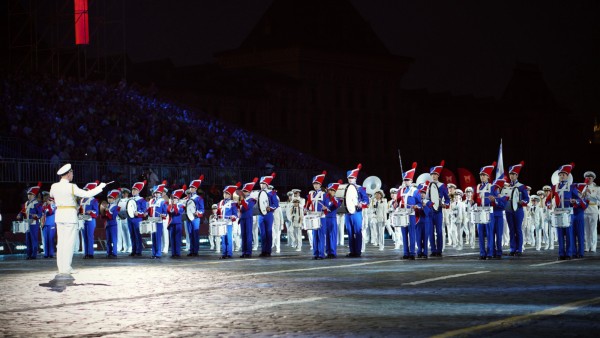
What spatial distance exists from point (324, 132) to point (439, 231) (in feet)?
171

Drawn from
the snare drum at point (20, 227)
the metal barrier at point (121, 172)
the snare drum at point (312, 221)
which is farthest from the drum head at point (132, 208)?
the snare drum at point (312, 221)

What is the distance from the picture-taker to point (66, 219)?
17469 mm

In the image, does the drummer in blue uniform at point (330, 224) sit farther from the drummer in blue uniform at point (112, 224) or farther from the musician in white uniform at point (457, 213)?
the musician in white uniform at point (457, 213)

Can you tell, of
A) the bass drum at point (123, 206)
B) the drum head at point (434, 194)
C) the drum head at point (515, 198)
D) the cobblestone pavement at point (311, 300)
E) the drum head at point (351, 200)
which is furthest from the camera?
the bass drum at point (123, 206)

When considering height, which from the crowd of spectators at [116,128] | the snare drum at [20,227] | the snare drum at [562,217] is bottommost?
the snare drum at [562,217]

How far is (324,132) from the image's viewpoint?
7550 cm

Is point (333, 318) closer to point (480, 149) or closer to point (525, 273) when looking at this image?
point (525, 273)

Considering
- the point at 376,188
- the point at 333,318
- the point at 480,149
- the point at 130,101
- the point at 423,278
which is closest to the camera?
the point at 333,318

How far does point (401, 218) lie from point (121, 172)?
1383cm

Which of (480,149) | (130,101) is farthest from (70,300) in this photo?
(480,149)

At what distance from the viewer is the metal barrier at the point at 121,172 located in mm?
31031

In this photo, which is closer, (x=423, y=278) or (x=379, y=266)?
(x=423, y=278)

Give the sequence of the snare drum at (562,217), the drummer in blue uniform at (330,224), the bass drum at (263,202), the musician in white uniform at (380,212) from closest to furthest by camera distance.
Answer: the snare drum at (562,217)
the drummer in blue uniform at (330,224)
the bass drum at (263,202)
the musician in white uniform at (380,212)

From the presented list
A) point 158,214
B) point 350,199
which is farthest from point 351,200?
point 158,214
